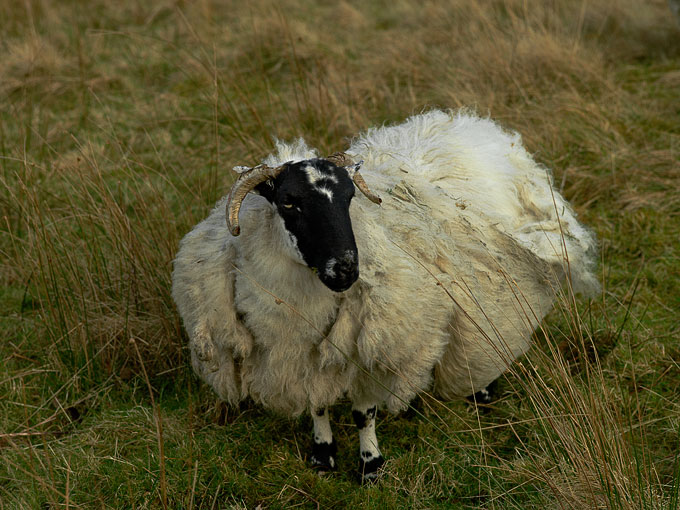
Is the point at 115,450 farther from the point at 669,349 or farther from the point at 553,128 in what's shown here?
the point at 553,128

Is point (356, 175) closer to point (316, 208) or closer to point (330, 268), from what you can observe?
point (316, 208)

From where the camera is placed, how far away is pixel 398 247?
2928 mm

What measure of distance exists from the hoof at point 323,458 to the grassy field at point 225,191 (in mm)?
75

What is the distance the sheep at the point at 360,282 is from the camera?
2.72 metres

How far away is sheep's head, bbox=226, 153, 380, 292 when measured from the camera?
8.38 feet

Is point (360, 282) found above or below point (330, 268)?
below

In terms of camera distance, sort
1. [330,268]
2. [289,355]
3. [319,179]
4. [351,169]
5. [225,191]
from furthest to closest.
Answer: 1. [225,191]
2. [289,355]
3. [351,169]
4. [319,179]
5. [330,268]

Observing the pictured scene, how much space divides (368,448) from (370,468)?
0.32ft

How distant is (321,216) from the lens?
2600mm

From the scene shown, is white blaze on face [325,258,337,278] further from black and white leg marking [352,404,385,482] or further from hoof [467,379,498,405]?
hoof [467,379,498,405]

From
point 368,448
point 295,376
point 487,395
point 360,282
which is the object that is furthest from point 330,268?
point 487,395

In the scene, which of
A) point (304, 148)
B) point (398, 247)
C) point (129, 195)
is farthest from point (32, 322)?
point (398, 247)

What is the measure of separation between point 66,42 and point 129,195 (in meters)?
3.74

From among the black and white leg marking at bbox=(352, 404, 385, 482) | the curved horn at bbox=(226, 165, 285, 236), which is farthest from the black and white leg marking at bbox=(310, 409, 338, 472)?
the curved horn at bbox=(226, 165, 285, 236)
